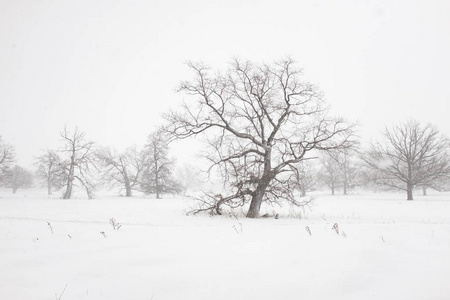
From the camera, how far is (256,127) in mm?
13062

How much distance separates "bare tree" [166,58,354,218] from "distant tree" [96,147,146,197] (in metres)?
30.1

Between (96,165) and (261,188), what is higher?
(96,165)

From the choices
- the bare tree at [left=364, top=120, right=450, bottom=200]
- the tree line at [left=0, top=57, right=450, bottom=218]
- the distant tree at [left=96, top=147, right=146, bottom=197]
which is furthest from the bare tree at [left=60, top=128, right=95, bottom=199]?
the bare tree at [left=364, top=120, right=450, bottom=200]

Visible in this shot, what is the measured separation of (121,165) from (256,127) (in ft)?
113

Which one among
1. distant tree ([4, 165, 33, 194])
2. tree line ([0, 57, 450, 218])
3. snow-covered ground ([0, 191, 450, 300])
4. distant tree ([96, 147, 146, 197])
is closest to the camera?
snow-covered ground ([0, 191, 450, 300])

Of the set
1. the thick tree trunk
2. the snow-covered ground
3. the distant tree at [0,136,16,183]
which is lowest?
the snow-covered ground

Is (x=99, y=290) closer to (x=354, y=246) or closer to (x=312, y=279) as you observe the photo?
(x=312, y=279)

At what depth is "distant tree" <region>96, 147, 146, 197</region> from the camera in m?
40.9

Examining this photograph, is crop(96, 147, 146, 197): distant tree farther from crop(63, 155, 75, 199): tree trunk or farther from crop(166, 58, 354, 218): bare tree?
crop(166, 58, 354, 218): bare tree

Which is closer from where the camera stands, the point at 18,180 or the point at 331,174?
the point at 331,174

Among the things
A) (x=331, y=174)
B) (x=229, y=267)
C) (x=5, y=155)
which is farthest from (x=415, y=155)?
(x=5, y=155)

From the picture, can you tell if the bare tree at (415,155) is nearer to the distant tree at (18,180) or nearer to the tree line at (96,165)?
the tree line at (96,165)

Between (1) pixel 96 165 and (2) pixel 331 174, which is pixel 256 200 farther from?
(2) pixel 331 174

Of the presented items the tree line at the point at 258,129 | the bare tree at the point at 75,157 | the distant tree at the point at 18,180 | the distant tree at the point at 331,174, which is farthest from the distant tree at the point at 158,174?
the distant tree at the point at 18,180
